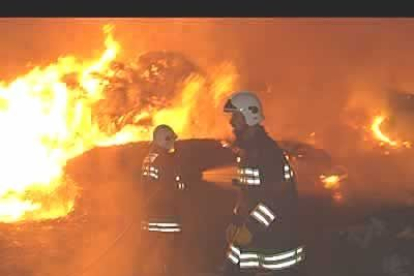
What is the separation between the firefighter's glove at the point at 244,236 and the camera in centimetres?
370

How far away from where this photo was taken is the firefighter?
171 inches

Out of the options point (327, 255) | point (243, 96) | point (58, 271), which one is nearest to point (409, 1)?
point (243, 96)

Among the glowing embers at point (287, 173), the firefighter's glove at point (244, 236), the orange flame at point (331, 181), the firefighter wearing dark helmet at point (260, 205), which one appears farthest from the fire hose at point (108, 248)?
the orange flame at point (331, 181)

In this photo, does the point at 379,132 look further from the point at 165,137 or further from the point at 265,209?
the point at 165,137

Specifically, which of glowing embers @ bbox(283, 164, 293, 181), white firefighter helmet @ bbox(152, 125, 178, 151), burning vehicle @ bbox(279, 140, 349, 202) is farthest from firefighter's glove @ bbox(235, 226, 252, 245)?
white firefighter helmet @ bbox(152, 125, 178, 151)

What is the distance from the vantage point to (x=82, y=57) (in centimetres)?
455

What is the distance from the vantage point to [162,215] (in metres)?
4.39

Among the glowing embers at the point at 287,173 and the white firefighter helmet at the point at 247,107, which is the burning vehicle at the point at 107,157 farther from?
the glowing embers at the point at 287,173

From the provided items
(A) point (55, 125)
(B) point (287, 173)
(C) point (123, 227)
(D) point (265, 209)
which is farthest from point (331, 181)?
(A) point (55, 125)

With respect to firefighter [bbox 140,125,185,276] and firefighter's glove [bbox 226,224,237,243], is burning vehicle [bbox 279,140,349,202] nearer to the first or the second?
firefighter's glove [bbox 226,224,237,243]

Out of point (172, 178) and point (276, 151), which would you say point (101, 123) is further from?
point (276, 151)

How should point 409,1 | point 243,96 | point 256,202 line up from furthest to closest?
point 409,1 → point 243,96 → point 256,202

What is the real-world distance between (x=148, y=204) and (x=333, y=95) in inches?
58.5

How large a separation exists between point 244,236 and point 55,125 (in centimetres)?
171
